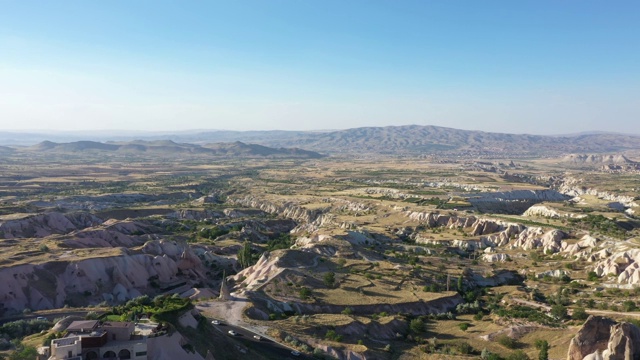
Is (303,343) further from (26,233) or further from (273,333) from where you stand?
(26,233)

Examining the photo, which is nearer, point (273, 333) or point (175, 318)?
point (175, 318)

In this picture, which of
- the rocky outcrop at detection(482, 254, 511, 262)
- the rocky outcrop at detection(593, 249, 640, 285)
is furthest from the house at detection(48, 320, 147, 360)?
the rocky outcrop at detection(482, 254, 511, 262)

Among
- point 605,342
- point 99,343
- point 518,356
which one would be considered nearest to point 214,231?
point 99,343

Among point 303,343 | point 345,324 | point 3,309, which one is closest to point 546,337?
point 345,324

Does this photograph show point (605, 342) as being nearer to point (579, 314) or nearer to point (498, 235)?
point (579, 314)

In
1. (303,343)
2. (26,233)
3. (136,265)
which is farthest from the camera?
(26,233)
